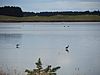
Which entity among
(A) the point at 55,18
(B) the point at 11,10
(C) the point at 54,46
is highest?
(B) the point at 11,10

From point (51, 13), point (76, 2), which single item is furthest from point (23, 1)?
point (76, 2)

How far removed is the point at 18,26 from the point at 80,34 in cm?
84

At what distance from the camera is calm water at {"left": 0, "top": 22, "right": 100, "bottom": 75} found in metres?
4.04

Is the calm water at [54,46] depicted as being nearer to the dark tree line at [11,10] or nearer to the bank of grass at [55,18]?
the bank of grass at [55,18]

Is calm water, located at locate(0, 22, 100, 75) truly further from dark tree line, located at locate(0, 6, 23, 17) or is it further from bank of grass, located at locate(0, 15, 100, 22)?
dark tree line, located at locate(0, 6, 23, 17)

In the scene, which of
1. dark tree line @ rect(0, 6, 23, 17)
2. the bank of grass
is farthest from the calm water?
dark tree line @ rect(0, 6, 23, 17)

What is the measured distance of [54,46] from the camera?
422cm

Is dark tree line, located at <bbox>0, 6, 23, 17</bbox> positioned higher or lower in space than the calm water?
higher

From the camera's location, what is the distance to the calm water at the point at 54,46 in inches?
159

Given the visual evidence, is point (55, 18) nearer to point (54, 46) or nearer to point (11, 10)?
point (54, 46)

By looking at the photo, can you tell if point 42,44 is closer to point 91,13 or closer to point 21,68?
point 21,68

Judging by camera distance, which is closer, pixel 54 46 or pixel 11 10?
pixel 11 10

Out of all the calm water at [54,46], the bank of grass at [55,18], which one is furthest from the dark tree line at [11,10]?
the calm water at [54,46]

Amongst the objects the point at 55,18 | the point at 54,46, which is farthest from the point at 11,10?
the point at 54,46
